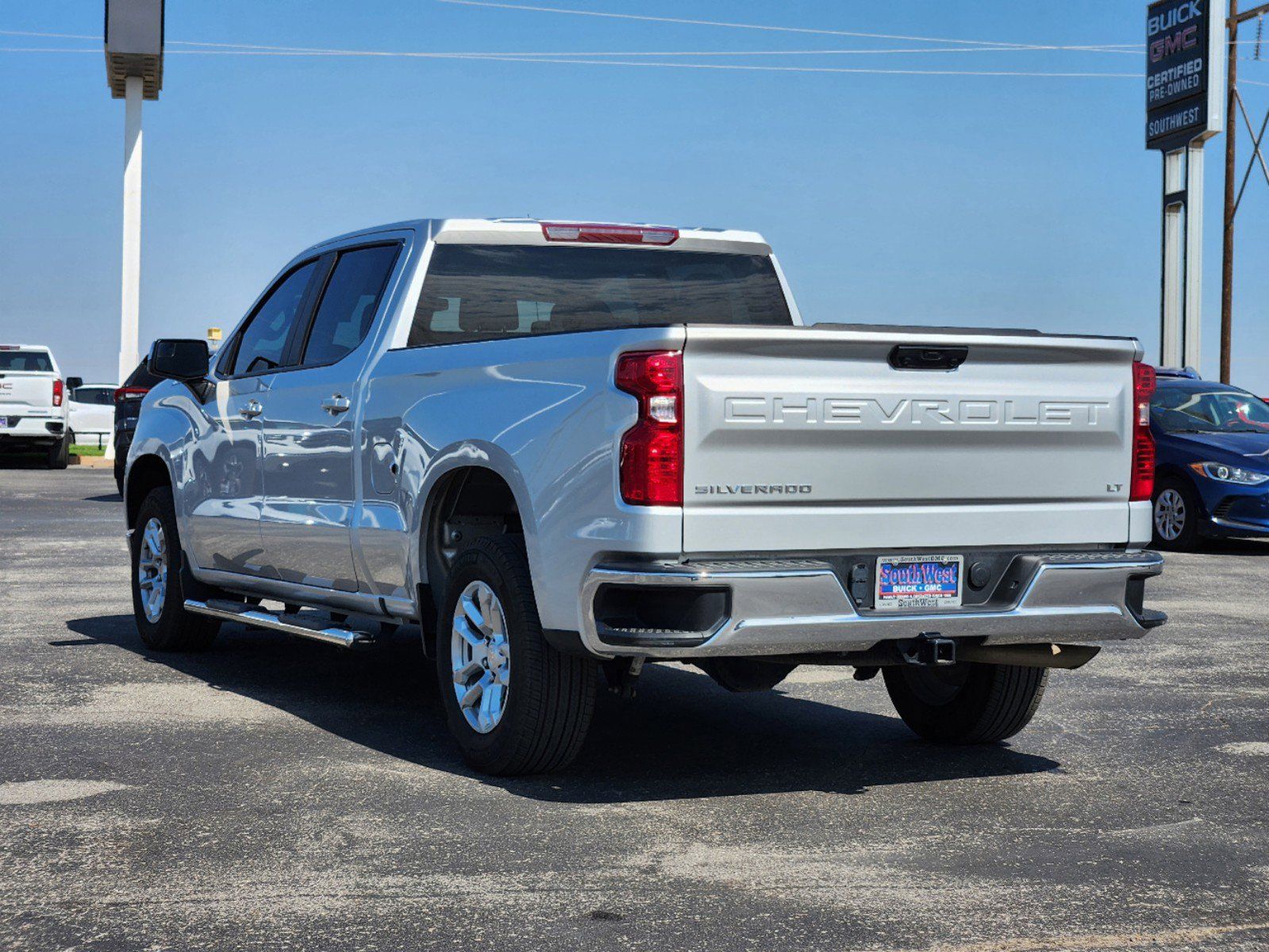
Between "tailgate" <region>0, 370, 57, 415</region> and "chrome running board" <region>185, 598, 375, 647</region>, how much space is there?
68.5 feet

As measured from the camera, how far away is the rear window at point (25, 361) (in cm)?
2986

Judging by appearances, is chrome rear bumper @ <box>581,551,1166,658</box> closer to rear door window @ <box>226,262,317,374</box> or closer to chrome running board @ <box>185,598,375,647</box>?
chrome running board @ <box>185,598,375,647</box>

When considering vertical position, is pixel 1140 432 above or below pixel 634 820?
above

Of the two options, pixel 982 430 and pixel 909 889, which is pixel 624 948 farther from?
pixel 982 430

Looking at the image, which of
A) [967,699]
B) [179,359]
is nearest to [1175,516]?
[967,699]

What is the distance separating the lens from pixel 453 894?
461 centimetres

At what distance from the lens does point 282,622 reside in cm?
772

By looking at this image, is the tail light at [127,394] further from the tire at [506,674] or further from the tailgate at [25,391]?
the tire at [506,674]

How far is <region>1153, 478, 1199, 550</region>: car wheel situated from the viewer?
16562 mm

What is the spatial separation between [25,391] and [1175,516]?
63.6 ft

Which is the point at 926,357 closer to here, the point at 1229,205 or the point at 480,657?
the point at 480,657

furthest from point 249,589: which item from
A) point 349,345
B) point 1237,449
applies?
point 1237,449

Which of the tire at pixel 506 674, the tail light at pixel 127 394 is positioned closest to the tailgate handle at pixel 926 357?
the tire at pixel 506 674

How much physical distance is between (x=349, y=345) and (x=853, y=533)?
2789 mm
